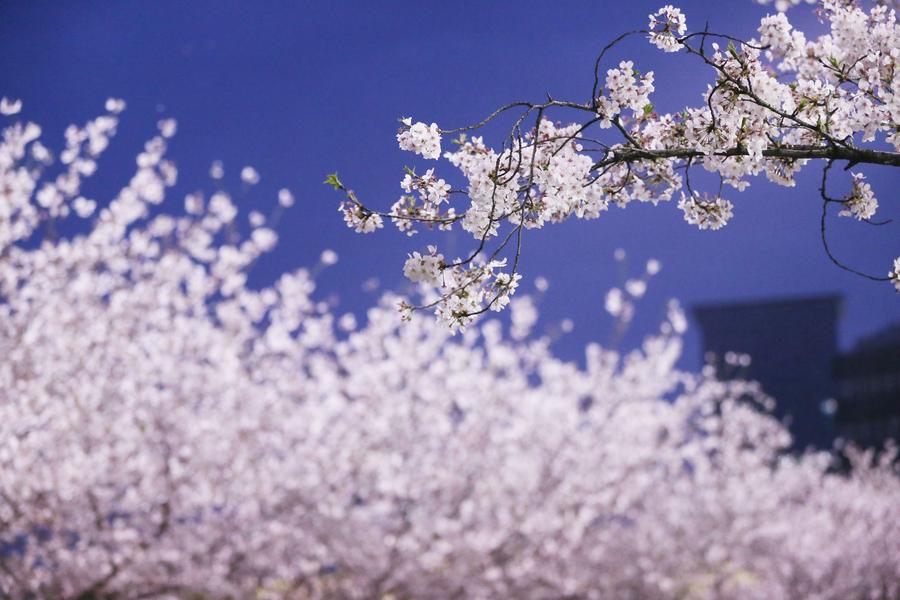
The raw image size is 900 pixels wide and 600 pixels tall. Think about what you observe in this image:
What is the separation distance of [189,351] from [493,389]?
6.01m

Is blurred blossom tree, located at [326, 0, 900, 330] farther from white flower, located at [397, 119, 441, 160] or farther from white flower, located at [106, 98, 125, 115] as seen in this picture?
white flower, located at [106, 98, 125, 115]

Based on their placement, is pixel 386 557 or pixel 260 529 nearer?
pixel 260 529

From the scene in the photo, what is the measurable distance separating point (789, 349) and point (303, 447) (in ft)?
124

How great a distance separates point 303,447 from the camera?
13250 mm

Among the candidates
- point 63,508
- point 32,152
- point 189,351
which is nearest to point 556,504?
point 189,351

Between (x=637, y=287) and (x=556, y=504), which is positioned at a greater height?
(x=637, y=287)

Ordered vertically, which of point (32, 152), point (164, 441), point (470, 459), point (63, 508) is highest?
point (32, 152)

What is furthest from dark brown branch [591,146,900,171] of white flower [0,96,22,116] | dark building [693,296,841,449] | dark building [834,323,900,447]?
dark building [693,296,841,449]

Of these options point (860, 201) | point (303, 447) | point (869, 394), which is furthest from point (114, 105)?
point (869, 394)

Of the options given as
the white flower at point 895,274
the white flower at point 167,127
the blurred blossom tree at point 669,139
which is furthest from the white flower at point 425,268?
the white flower at point 167,127

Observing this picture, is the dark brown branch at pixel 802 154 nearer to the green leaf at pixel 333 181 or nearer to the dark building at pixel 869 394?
the green leaf at pixel 333 181

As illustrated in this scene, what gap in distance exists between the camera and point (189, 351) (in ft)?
42.9

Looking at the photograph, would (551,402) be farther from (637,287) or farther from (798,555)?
(798,555)

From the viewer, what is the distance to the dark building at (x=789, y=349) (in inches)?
1716
